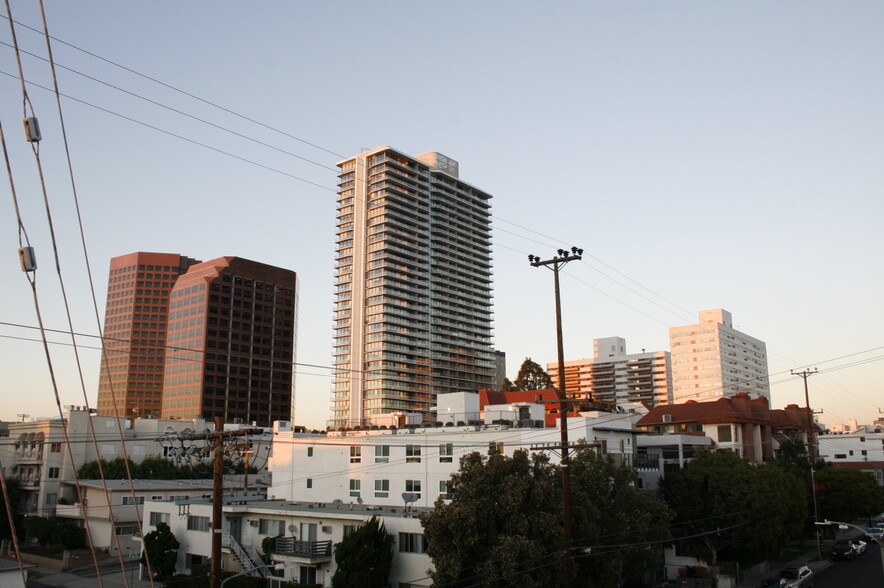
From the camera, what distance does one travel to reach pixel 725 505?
177 ft

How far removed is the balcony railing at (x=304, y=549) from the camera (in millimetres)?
44781

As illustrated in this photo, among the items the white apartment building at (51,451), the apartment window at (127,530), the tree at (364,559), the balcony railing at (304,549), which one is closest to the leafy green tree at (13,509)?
the white apartment building at (51,451)

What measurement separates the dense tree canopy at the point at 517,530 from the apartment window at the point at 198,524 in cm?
2379

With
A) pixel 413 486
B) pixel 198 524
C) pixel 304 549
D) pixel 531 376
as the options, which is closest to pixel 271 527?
pixel 304 549

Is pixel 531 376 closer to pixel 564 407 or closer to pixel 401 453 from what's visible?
pixel 401 453

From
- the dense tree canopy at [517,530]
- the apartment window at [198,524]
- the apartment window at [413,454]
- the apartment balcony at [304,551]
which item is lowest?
the apartment balcony at [304,551]

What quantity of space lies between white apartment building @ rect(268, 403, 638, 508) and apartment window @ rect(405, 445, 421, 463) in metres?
0.08

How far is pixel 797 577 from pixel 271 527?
3673cm

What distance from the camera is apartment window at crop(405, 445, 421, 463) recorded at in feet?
182

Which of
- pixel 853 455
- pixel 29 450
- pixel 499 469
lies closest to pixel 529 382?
pixel 853 455

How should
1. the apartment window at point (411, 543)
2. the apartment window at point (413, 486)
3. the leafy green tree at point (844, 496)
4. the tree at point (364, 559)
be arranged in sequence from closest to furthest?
1. the tree at point (364, 559)
2. the apartment window at point (411, 543)
3. the apartment window at point (413, 486)
4. the leafy green tree at point (844, 496)

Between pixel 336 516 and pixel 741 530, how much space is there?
1223 inches

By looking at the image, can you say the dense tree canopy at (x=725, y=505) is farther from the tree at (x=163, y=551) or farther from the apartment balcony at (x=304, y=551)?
the tree at (x=163, y=551)

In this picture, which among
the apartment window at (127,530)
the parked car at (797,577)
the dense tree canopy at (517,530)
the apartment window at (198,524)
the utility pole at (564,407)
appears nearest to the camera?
the utility pole at (564,407)
